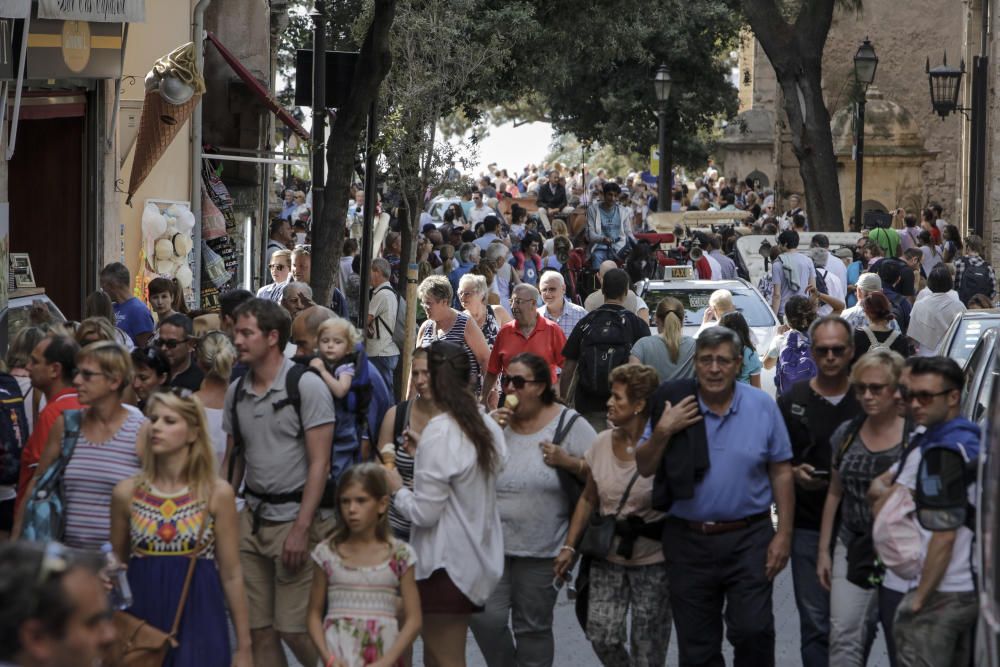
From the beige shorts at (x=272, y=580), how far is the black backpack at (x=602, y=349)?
4.41 m

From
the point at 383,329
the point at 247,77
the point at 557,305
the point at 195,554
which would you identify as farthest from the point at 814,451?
the point at 247,77

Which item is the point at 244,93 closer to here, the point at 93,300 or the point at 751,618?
the point at 93,300

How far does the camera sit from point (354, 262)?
1892 cm

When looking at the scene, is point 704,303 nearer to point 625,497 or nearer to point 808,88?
point 625,497

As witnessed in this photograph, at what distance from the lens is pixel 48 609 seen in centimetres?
371

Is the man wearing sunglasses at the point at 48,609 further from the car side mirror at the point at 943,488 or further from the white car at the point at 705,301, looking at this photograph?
the white car at the point at 705,301

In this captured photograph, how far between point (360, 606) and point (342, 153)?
9318 millimetres

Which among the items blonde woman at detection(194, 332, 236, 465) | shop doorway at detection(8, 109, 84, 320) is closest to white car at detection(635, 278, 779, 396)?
shop doorway at detection(8, 109, 84, 320)

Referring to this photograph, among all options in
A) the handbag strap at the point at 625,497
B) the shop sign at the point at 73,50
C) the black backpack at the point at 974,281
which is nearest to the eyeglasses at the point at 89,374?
the handbag strap at the point at 625,497

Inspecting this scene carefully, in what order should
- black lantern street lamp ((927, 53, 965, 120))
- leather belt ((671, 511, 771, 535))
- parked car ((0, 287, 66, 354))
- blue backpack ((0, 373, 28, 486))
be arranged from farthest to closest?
black lantern street lamp ((927, 53, 965, 120))
parked car ((0, 287, 66, 354))
blue backpack ((0, 373, 28, 486))
leather belt ((671, 511, 771, 535))

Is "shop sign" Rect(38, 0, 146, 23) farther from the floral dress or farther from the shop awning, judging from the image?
the floral dress

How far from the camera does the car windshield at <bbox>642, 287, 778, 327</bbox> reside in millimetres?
16219

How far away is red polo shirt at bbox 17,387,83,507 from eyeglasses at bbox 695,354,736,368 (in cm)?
266

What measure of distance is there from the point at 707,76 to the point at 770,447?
35.6 m
